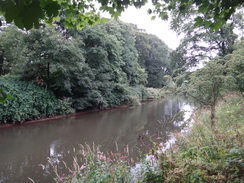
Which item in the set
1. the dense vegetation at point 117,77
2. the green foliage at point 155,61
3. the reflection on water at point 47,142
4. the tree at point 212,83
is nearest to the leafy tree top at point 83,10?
the dense vegetation at point 117,77

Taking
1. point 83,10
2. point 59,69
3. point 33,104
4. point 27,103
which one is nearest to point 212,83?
point 83,10

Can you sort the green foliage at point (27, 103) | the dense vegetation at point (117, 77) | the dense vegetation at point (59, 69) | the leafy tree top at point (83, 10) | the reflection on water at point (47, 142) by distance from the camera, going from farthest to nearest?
the dense vegetation at point (59, 69) → the green foliage at point (27, 103) → the reflection on water at point (47, 142) → the dense vegetation at point (117, 77) → the leafy tree top at point (83, 10)

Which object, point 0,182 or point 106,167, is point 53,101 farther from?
point 106,167

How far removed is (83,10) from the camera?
263 cm

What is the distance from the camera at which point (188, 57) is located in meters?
12.5

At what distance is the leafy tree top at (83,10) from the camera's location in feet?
3.33

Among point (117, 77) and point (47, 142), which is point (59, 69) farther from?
point (117, 77)

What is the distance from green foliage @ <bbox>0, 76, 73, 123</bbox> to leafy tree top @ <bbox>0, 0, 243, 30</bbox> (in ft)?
21.9

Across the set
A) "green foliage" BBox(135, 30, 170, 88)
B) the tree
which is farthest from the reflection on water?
"green foliage" BBox(135, 30, 170, 88)

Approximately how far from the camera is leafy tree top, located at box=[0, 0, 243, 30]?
101cm

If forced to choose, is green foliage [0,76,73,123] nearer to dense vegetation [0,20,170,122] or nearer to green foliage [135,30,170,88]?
dense vegetation [0,20,170,122]

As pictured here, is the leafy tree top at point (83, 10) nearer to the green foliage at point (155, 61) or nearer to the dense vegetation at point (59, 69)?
the dense vegetation at point (59, 69)

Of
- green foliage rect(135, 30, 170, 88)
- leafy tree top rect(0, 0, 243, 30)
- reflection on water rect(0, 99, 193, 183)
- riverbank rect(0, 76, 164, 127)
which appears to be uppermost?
green foliage rect(135, 30, 170, 88)

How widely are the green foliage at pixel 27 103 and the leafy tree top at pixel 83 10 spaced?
6672 millimetres
